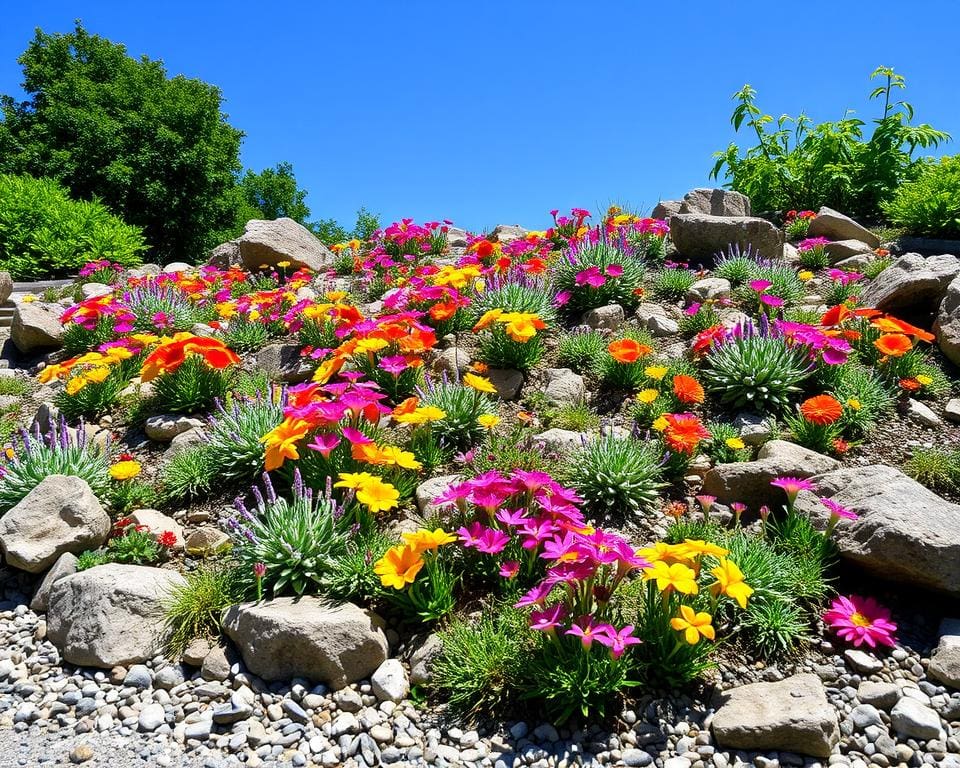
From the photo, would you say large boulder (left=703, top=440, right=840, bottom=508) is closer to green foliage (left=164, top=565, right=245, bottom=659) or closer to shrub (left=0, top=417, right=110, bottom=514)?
green foliage (left=164, top=565, right=245, bottom=659)

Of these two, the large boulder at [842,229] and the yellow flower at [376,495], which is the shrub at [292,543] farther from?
the large boulder at [842,229]

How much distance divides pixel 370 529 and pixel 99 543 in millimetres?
2001

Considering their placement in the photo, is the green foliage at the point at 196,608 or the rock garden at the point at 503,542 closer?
the rock garden at the point at 503,542

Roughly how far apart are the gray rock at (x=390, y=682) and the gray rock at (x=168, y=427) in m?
3.19

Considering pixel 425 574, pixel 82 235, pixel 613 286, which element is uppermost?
pixel 82 235

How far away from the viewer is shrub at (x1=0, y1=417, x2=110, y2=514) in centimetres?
529

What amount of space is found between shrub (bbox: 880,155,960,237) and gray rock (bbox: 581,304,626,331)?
614 cm

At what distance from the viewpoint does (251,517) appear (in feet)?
13.8

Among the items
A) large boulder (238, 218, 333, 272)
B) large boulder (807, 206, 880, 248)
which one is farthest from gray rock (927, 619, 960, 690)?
large boulder (238, 218, 333, 272)

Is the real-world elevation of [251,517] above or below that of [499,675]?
above

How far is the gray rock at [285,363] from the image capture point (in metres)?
7.00

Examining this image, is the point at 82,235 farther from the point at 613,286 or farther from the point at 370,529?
the point at 370,529

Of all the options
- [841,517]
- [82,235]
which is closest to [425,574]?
[841,517]

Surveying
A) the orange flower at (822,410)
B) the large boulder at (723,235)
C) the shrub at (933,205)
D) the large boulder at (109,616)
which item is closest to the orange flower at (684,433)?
the orange flower at (822,410)
